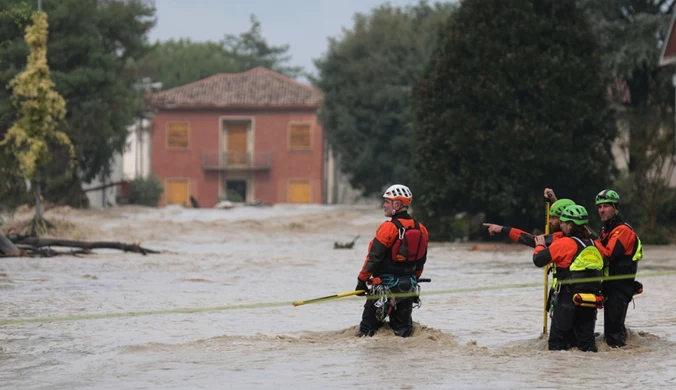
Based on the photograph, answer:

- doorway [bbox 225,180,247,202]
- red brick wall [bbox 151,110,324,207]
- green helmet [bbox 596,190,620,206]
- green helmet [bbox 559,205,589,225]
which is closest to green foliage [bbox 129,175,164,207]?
red brick wall [bbox 151,110,324,207]

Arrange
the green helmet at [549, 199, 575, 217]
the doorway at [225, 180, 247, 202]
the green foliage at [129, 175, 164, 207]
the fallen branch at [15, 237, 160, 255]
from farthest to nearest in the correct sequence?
the doorway at [225, 180, 247, 202] < the green foliage at [129, 175, 164, 207] < the fallen branch at [15, 237, 160, 255] < the green helmet at [549, 199, 575, 217]

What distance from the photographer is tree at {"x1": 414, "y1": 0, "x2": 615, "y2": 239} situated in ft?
108

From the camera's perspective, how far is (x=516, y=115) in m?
33.4

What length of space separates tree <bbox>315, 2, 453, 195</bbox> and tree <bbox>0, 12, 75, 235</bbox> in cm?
2407

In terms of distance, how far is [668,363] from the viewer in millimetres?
11461

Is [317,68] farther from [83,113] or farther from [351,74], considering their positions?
[83,113]

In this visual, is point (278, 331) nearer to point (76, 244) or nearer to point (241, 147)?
point (76, 244)

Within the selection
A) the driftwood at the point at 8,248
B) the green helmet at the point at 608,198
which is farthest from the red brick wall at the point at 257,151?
the green helmet at the point at 608,198

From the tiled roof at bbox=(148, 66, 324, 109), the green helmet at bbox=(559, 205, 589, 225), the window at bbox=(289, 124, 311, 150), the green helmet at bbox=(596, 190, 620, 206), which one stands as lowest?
the green helmet at bbox=(559, 205, 589, 225)

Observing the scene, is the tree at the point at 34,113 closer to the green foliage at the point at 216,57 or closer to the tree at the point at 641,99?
the tree at the point at 641,99

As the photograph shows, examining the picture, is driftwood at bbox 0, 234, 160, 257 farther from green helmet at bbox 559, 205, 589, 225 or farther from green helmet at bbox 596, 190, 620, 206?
green helmet at bbox 559, 205, 589, 225

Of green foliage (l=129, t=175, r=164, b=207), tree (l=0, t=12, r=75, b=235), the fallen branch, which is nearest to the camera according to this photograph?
the fallen branch

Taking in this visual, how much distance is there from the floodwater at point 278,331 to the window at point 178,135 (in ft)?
176

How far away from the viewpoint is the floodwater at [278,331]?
10.8m
